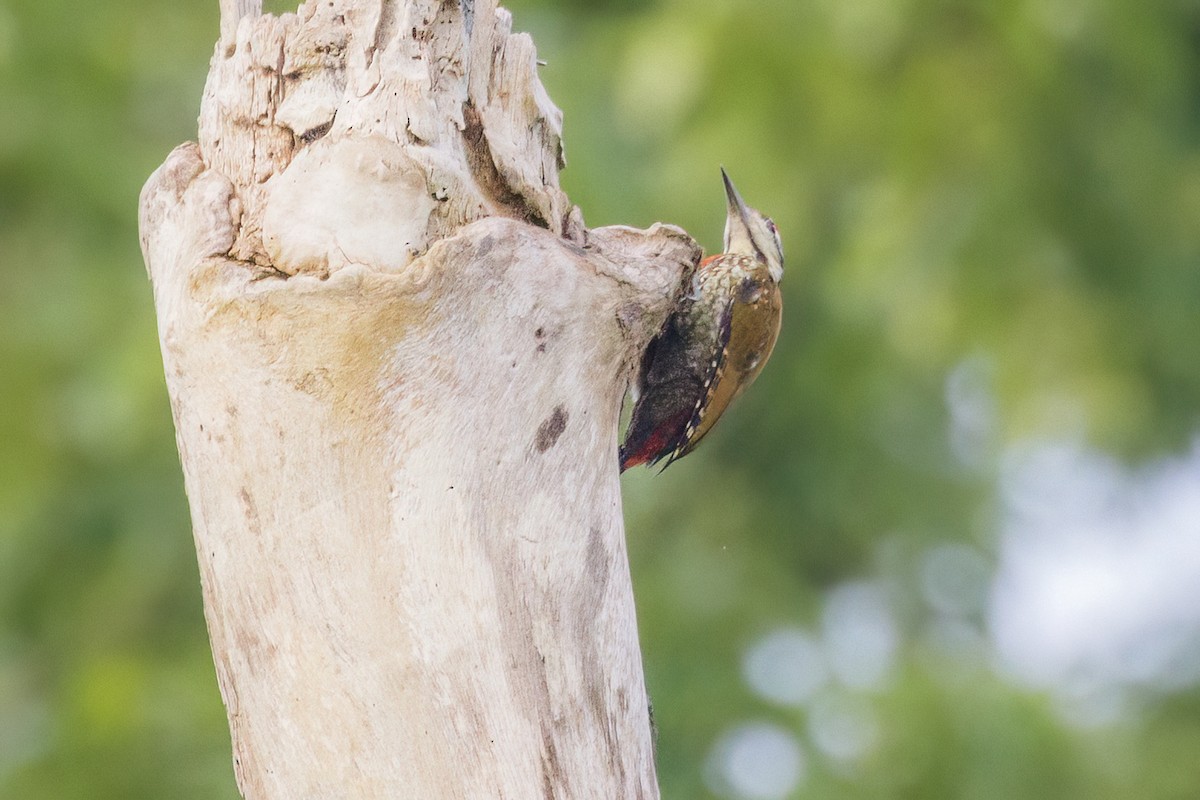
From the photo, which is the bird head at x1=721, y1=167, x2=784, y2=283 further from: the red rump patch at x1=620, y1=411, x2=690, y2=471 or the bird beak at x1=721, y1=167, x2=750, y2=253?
the red rump patch at x1=620, y1=411, x2=690, y2=471

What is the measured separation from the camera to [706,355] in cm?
420

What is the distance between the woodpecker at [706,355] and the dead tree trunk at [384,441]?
1.68 m

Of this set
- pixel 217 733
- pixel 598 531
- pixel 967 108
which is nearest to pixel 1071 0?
pixel 967 108

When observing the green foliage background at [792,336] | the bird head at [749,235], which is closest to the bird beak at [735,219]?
the bird head at [749,235]

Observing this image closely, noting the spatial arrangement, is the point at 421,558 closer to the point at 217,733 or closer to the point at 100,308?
the point at 217,733

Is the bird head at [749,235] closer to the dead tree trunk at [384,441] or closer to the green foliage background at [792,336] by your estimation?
the green foliage background at [792,336]

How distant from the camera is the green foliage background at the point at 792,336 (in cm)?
539

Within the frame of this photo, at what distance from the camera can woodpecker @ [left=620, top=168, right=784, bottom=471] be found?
4.12m

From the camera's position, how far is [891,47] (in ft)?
17.4

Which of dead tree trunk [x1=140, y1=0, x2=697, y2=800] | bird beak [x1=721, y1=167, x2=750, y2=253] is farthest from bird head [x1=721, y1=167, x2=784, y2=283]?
dead tree trunk [x1=140, y1=0, x2=697, y2=800]

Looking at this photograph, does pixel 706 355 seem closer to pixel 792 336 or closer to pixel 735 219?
pixel 735 219

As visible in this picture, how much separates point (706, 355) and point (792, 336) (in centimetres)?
307

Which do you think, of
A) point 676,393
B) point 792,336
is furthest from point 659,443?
point 792,336

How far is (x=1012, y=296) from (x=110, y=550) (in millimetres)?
4259
